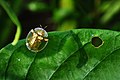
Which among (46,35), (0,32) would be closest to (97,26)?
(0,32)

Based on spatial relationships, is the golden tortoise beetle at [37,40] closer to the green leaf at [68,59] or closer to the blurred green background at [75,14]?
the green leaf at [68,59]

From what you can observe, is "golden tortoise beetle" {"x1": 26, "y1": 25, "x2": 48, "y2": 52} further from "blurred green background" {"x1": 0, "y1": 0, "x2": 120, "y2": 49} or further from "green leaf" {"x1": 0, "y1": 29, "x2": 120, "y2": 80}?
"blurred green background" {"x1": 0, "y1": 0, "x2": 120, "y2": 49}

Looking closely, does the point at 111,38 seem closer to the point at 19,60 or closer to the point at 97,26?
the point at 19,60

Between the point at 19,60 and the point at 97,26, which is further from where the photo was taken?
the point at 97,26

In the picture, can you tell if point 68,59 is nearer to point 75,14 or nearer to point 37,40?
point 37,40

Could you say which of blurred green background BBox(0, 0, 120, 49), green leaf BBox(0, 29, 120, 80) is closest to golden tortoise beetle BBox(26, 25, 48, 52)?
green leaf BBox(0, 29, 120, 80)

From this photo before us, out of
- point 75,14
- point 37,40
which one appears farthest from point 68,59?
point 75,14
